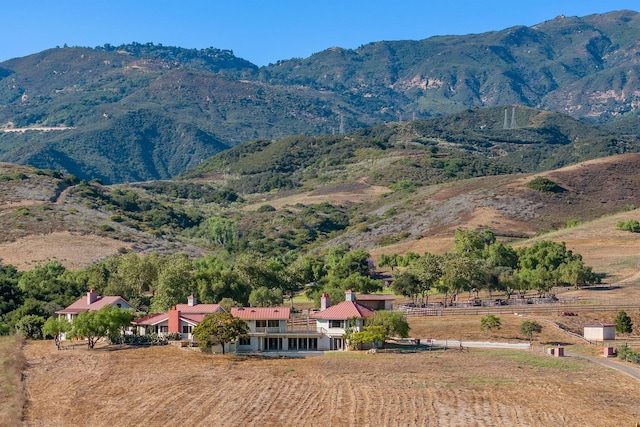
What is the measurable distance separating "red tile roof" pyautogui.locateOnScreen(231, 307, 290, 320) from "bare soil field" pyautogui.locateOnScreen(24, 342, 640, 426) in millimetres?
7029

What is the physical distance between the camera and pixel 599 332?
269ft

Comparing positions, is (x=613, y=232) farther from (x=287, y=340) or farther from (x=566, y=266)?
(x=287, y=340)

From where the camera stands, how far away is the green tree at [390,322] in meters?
78.6

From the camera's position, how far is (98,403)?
5516cm

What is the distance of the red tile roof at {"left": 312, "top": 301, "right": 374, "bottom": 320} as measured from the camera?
80.1 metres

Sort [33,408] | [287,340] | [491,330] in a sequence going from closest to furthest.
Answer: [33,408]
[287,340]
[491,330]

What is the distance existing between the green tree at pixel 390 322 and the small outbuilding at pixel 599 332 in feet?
51.9

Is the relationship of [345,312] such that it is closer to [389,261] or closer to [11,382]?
[11,382]

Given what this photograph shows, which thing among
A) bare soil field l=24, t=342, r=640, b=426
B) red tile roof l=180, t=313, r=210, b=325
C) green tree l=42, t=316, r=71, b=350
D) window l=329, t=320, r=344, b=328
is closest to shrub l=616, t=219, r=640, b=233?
bare soil field l=24, t=342, r=640, b=426

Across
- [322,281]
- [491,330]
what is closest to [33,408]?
[491,330]

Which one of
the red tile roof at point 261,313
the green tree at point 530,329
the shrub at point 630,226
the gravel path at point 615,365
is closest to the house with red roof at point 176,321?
the red tile roof at point 261,313

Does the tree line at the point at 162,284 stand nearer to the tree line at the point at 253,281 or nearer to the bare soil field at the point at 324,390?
the tree line at the point at 253,281

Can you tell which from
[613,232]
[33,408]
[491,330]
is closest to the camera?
[33,408]

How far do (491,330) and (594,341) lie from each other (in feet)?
28.9
